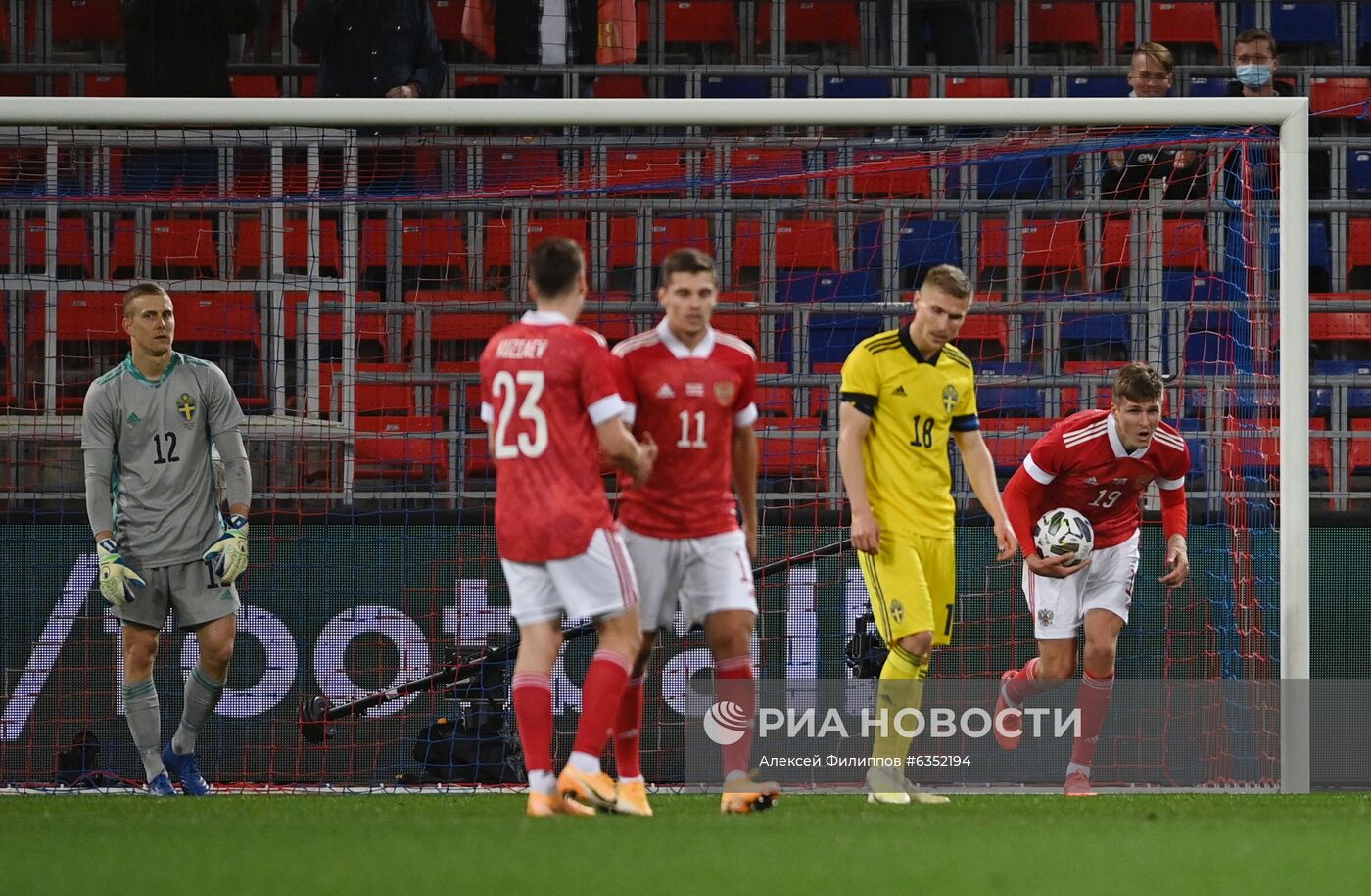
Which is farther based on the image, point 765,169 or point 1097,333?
point 1097,333

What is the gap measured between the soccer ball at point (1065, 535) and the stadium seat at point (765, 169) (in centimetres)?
213

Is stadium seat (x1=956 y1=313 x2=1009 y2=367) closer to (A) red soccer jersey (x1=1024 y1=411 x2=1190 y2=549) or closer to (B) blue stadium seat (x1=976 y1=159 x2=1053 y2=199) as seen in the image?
(B) blue stadium seat (x1=976 y1=159 x2=1053 y2=199)

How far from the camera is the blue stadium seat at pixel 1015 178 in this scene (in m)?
9.93

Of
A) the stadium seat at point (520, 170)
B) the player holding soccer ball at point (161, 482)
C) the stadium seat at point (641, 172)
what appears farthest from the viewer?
the stadium seat at point (520, 170)

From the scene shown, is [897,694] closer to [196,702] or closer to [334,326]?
[196,702]

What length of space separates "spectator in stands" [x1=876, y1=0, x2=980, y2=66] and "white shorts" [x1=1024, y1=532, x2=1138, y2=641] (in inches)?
183

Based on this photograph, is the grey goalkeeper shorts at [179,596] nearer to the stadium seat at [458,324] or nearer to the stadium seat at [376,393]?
the stadium seat at [376,393]

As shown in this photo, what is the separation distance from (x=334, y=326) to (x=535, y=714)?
423 cm

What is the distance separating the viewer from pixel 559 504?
529 centimetres

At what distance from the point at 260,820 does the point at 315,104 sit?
9.40 feet

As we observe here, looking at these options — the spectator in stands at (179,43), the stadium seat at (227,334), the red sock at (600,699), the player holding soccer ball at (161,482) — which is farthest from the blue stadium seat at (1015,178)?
the red sock at (600,699)

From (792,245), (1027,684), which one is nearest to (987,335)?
(792,245)

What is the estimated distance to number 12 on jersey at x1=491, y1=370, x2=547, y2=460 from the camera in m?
5.29

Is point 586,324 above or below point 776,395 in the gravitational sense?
above
